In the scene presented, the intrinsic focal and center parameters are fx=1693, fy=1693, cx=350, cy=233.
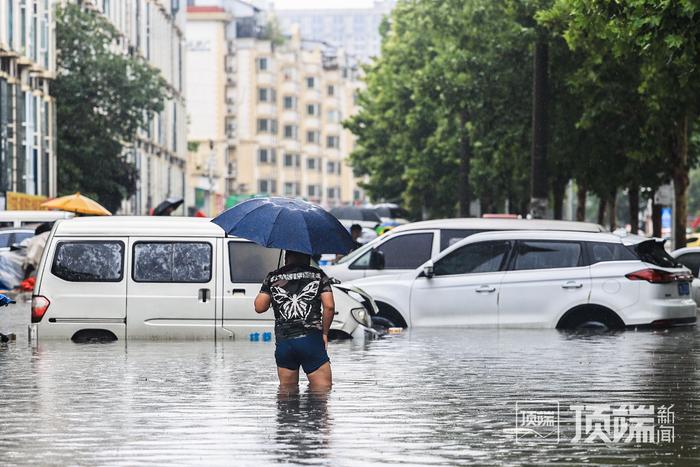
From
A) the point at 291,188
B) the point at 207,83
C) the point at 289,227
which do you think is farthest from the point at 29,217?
the point at 291,188

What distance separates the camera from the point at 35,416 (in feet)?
39.7

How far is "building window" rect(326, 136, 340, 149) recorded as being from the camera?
180 m

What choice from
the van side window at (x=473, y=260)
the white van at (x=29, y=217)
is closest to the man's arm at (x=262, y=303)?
the van side window at (x=473, y=260)

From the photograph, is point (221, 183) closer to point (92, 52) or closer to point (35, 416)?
point (92, 52)

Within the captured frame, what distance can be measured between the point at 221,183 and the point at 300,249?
13635 centimetres

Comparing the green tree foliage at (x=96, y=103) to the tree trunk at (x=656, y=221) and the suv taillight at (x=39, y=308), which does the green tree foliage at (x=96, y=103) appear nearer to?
the tree trunk at (x=656, y=221)

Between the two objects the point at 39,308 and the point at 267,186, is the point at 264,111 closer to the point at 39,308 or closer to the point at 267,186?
the point at 267,186

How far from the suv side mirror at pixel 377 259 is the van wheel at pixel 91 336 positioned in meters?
4.98

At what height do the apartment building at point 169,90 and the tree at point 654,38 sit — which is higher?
the apartment building at point 169,90

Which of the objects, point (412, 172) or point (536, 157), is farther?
point (412, 172)

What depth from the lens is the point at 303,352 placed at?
12.8 meters

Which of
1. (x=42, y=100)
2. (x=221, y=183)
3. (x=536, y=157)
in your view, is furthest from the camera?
(x=221, y=183)

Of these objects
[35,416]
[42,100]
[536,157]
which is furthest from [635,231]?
[35,416]

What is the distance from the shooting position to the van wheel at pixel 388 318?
22469mm
